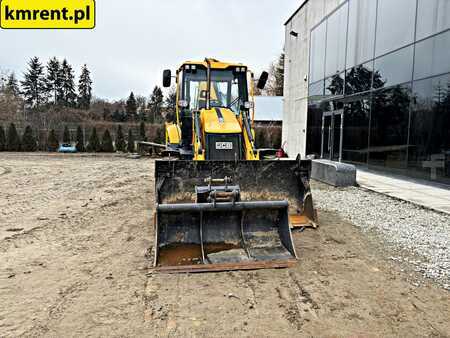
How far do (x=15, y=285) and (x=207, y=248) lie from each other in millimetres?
2017

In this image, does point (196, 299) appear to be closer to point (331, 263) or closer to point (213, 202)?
point (213, 202)

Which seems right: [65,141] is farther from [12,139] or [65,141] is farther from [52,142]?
[12,139]

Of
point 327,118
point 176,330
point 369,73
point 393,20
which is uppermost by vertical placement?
point 393,20

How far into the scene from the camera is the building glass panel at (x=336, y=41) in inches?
605

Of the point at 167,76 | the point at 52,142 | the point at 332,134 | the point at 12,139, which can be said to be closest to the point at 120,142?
the point at 52,142

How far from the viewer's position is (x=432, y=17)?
10.1m

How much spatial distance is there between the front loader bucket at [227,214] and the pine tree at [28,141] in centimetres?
2429

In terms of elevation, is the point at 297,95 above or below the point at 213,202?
above

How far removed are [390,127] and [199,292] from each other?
1046 cm

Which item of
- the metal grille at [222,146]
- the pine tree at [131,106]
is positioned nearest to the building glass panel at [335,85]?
the metal grille at [222,146]

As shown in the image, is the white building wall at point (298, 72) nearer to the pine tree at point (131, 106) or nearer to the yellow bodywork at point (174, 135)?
the yellow bodywork at point (174, 135)

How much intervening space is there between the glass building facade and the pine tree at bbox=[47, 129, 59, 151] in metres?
18.6

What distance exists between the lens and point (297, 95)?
20984 mm

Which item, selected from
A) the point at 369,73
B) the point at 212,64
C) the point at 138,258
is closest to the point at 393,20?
the point at 369,73
